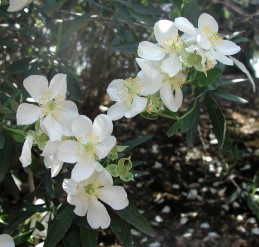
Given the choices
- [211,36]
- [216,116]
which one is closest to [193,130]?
[216,116]

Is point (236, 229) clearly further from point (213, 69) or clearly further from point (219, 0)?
point (213, 69)

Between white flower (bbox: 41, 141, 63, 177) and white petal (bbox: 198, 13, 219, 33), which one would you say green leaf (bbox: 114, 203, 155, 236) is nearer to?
white flower (bbox: 41, 141, 63, 177)

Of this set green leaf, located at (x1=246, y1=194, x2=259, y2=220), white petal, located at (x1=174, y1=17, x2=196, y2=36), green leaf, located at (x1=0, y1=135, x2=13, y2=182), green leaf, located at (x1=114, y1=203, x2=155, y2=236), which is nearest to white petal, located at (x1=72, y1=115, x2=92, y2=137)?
white petal, located at (x1=174, y1=17, x2=196, y2=36)

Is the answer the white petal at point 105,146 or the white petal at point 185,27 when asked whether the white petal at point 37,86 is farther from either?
the white petal at point 185,27

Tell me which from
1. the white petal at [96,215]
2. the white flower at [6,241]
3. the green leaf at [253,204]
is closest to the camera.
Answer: the white petal at [96,215]

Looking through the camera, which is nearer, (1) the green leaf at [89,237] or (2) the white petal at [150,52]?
(2) the white petal at [150,52]

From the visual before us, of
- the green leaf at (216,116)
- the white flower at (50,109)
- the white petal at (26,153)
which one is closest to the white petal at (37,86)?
the white flower at (50,109)
